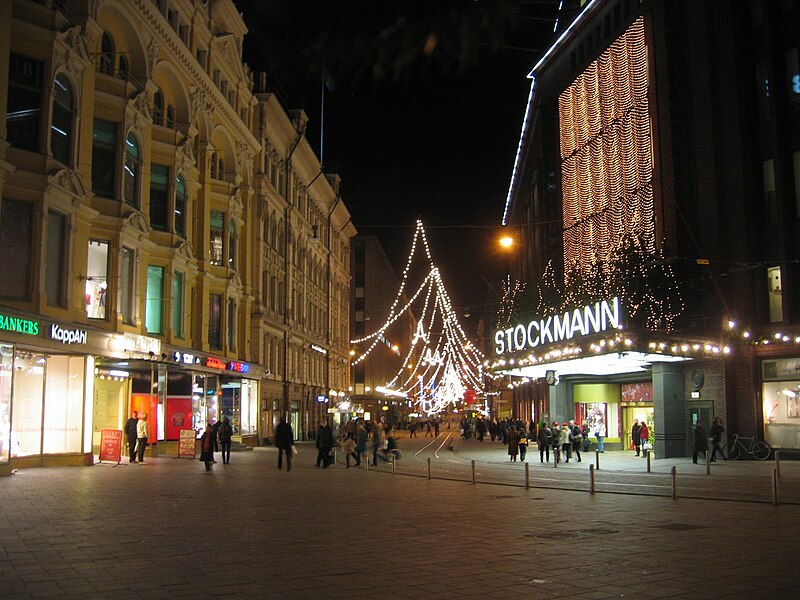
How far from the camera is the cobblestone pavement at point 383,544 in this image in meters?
9.28

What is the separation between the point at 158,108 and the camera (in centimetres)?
3744

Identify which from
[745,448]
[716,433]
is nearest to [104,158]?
[716,433]

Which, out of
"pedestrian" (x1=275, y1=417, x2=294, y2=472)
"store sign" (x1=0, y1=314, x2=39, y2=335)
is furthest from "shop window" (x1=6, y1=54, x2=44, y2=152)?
"pedestrian" (x1=275, y1=417, x2=294, y2=472)

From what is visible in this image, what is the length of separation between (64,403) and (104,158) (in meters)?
9.51

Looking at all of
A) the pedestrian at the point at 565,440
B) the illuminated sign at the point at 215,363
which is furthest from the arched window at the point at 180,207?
the pedestrian at the point at 565,440

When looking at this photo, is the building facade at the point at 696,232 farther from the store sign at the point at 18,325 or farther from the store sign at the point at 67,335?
the store sign at the point at 18,325

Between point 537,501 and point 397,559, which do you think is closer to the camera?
point 397,559

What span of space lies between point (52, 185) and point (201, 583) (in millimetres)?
20010

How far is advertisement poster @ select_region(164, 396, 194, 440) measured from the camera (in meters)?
38.1

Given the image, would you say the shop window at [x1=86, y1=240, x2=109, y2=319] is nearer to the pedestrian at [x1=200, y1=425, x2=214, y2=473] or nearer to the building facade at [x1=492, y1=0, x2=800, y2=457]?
the pedestrian at [x1=200, y1=425, x2=214, y2=473]

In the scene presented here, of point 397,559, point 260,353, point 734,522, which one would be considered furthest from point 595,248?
point 397,559

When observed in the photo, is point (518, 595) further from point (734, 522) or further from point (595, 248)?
point (595, 248)

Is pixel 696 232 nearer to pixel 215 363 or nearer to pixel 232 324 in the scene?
pixel 215 363

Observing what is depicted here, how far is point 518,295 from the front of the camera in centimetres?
4475
